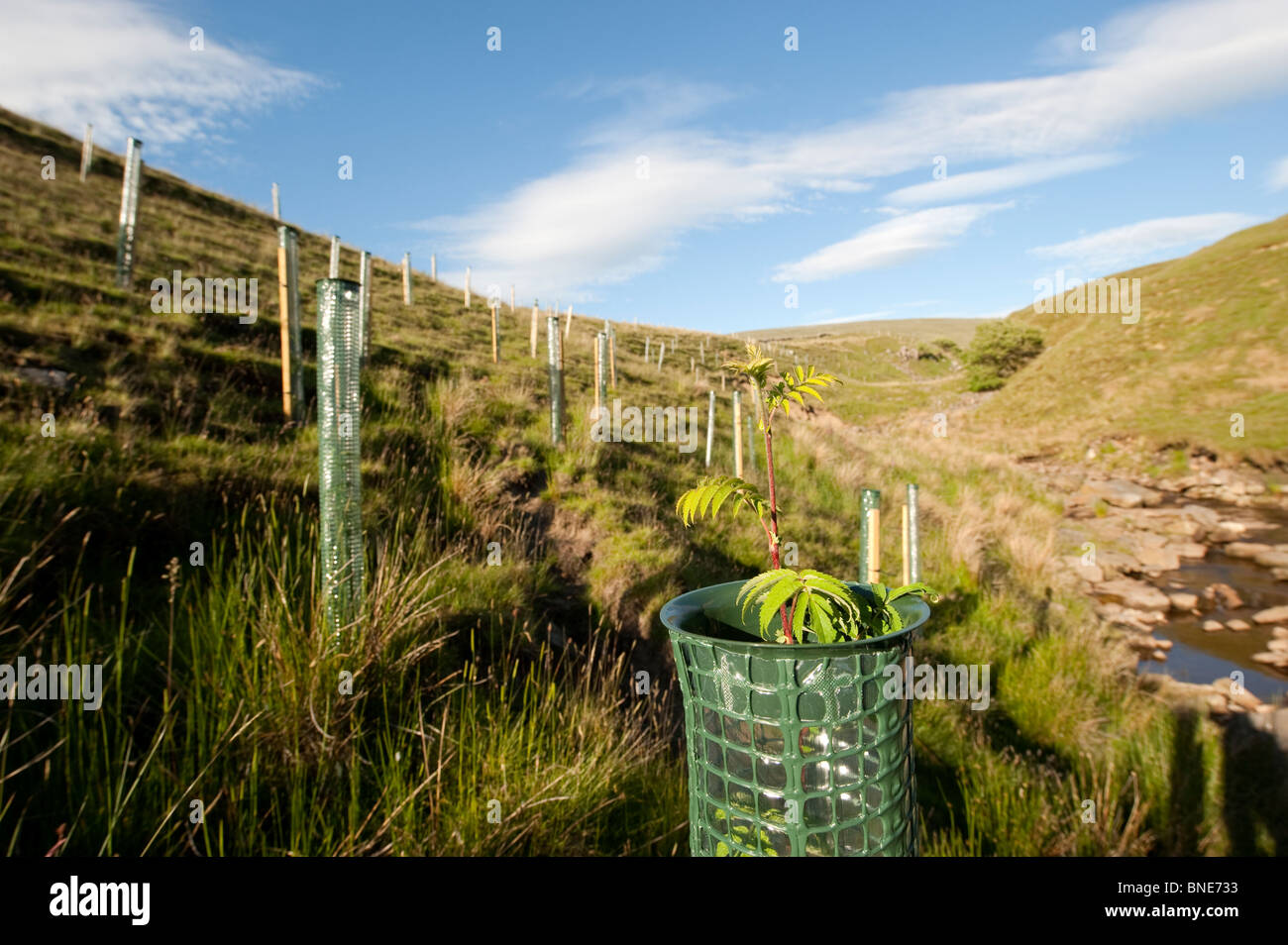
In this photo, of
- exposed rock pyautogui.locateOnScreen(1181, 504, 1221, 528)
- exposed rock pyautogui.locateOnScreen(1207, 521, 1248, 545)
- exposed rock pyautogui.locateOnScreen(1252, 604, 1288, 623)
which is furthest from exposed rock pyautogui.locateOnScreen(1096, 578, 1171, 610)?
exposed rock pyautogui.locateOnScreen(1181, 504, 1221, 528)

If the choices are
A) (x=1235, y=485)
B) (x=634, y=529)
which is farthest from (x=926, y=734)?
(x=1235, y=485)

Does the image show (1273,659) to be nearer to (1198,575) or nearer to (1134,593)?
(1134,593)

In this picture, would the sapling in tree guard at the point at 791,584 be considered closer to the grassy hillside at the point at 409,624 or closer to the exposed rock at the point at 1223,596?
the grassy hillside at the point at 409,624

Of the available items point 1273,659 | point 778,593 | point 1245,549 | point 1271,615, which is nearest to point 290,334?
point 778,593

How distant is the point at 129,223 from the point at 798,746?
11.3 meters

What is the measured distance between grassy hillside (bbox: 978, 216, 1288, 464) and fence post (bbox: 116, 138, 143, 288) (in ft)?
79.8

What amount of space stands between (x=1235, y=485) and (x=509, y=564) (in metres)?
19.3

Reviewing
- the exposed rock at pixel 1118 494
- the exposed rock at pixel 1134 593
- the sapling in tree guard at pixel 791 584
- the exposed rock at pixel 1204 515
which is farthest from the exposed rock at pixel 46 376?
the exposed rock at pixel 1118 494

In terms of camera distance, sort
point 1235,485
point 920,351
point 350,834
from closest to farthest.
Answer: point 350,834 < point 1235,485 < point 920,351

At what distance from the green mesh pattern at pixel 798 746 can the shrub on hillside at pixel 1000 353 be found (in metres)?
37.2

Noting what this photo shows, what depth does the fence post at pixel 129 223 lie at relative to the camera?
8.09 meters

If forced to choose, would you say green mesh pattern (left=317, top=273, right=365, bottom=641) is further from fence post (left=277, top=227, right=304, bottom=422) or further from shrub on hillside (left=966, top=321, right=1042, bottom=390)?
shrub on hillside (left=966, top=321, right=1042, bottom=390)
